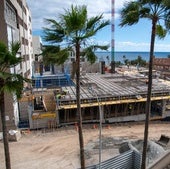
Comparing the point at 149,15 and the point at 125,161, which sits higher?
the point at 149,15

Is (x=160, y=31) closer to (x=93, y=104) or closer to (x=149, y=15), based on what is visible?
(x=149, y=15)

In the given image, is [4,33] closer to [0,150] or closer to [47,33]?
[0,150]

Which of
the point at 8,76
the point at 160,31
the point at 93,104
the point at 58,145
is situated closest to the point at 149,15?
the point at 160,31

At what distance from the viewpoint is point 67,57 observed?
555 inches

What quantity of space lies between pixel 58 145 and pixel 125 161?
12.9 metres

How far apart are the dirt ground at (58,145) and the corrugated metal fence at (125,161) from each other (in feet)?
20.1

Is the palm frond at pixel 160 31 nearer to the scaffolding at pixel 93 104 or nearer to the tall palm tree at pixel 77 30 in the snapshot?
the tall palm tree at pixel 77 30

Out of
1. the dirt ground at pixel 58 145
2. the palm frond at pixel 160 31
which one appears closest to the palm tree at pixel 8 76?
the palm frond at pixel 160 31

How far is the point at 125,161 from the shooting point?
Answer: 21.1 meters

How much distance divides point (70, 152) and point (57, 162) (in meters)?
3.00

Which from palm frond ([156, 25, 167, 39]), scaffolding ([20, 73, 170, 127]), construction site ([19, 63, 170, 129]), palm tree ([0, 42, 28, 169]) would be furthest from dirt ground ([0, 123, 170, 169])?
palm frond ([156, 25, 167, 39])

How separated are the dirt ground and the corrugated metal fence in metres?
6.12

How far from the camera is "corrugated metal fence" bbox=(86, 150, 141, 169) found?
780 inches

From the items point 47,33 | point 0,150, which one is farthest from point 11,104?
point 47,33
